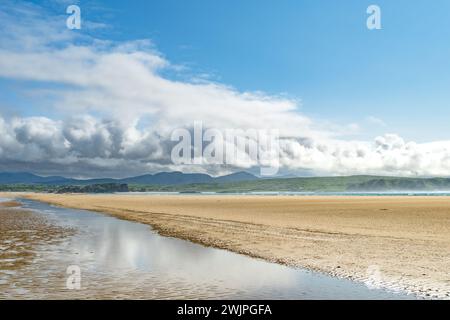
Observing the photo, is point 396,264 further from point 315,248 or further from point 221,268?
point 221,268

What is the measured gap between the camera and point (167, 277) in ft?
71.5

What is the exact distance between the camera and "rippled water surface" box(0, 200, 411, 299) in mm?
18125

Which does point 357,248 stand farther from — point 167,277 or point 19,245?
point 19,245

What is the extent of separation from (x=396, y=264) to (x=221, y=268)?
10.00 meters

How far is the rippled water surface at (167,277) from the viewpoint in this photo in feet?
59.5

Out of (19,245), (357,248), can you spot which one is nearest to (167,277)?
(357,248)

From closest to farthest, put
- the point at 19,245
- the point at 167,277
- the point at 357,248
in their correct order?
the point at 167,277 < the point at 357,248 < the point at 19,245

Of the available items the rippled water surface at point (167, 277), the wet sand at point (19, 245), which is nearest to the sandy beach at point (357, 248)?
the rippled water surface at point (167, 277)

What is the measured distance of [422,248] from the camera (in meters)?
28.9

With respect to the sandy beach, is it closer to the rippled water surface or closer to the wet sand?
the rippled water surface

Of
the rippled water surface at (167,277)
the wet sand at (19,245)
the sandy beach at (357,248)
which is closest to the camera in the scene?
the rippled water surface at (167,277)

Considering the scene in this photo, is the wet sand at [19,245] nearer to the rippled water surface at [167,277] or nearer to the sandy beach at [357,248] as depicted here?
the rippled water surface at [167,277]
